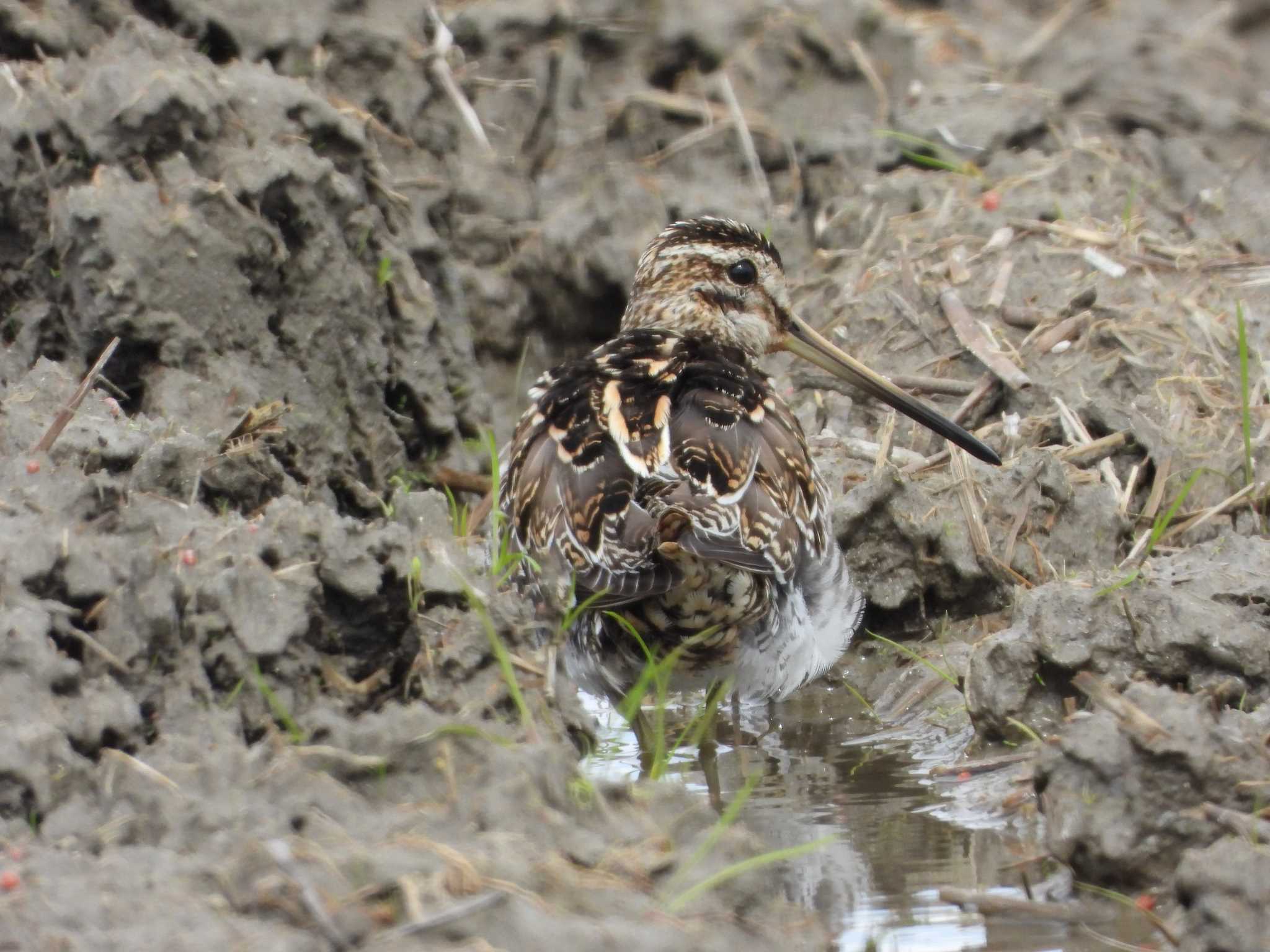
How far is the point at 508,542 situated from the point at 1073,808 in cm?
186

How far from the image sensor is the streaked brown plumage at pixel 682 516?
414 cm

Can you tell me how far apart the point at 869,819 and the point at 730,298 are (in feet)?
6.99

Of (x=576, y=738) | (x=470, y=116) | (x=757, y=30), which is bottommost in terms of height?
(x=576, y=738)

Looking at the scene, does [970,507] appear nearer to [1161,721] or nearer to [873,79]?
[1161,721]

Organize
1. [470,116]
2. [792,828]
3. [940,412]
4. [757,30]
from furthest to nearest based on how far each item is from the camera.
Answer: [757,30] < [470,116] < [940,412] < [792,828]

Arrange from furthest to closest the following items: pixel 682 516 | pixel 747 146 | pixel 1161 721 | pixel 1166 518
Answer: pixel 747 146 < pixel 1166 518 < pixel 682 516 < pixel 1161 721

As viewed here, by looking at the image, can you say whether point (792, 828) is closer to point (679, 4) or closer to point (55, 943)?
point (55, 943)

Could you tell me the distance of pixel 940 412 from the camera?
5.80 m

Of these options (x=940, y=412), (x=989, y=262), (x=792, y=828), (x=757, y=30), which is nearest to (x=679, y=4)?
(x=757, y=30)

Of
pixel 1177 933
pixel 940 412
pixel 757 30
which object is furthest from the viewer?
pixel 757 30

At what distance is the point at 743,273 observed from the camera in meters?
5.58

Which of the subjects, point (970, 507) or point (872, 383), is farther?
point (872, 383)

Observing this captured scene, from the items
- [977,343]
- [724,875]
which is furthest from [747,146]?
[724,875]

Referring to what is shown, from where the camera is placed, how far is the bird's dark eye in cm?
557
